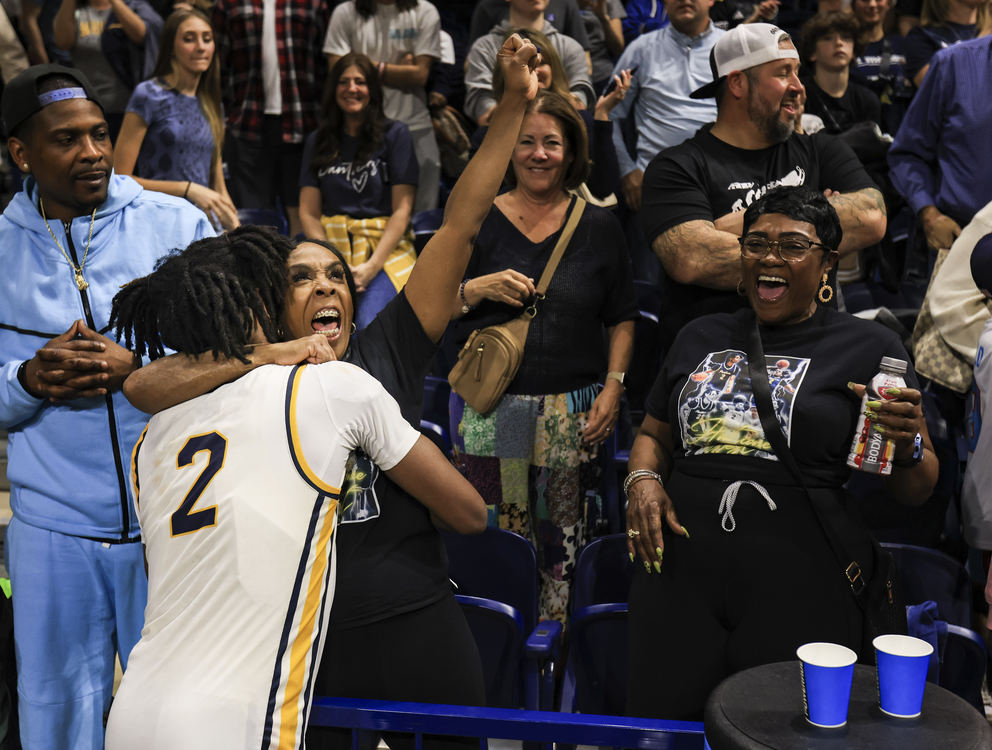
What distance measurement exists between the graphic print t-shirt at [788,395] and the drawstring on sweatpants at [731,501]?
3 cm

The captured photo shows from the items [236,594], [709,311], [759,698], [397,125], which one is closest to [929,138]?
[709,311]

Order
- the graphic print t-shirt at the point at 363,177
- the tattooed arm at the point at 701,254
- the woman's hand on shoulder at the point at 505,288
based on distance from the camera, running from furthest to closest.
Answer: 1. the graphic print t-shirt at the point at 363,177
2. the woman's hand on shoulder at the point at 505,288
3. the tattooed arm at the point at 701,254

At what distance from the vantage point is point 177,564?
5.95 ft

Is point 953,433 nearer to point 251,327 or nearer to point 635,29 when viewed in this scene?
point 251,327

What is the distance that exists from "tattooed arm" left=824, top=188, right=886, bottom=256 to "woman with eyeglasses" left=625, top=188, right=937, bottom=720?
0.62 m

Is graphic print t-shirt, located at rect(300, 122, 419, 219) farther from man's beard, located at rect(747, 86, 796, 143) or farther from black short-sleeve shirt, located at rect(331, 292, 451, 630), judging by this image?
black short-sleeve shirt, located at rect(331, 292, 451, 630)

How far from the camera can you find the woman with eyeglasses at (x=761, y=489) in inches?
94.9

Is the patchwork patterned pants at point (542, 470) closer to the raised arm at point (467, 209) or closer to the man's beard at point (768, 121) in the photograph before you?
the man's beard at point (768, 121)

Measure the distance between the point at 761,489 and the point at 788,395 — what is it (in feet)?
0.75

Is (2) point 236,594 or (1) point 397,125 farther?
(1) point 397,125

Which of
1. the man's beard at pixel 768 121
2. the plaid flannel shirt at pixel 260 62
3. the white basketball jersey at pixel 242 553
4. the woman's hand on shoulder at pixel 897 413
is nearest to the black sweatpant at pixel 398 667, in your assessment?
the white basketball jersey at pixel 242 553

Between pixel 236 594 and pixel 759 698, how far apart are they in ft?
2.94

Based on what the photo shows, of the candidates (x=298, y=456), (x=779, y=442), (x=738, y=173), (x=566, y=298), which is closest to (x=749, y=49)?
(x=738, y=173)

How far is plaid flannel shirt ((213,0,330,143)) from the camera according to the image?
19.0 ft
